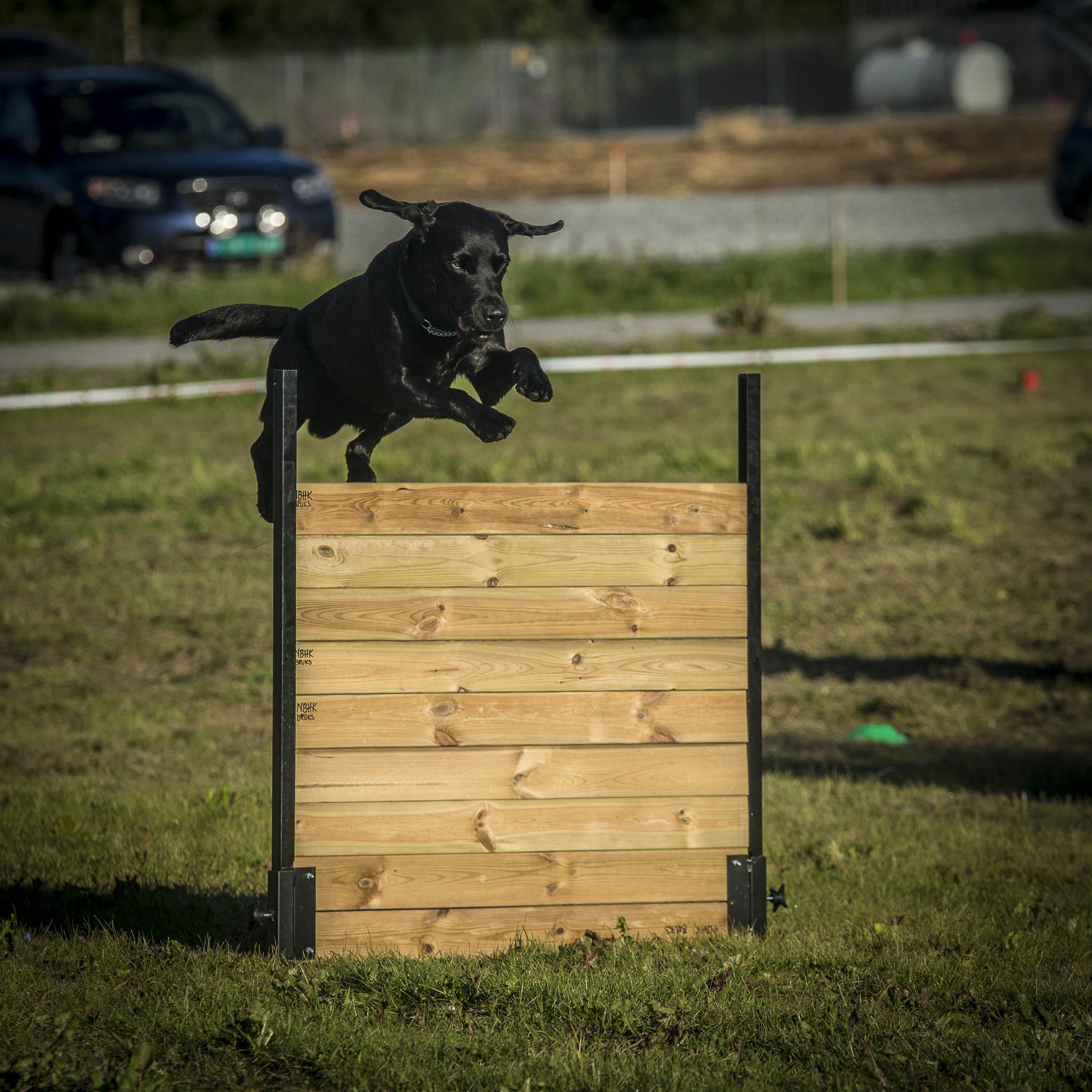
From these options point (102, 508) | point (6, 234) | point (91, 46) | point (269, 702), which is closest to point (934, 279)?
point (6, 234)

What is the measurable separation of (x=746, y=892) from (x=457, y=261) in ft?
6.31

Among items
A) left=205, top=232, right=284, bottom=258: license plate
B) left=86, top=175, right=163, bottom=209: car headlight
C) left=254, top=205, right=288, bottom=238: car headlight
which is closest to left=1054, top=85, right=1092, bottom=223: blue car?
left=254, top=205, right=288, bottom=238: car headlight

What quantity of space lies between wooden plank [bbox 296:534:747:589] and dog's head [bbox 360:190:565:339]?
605mm

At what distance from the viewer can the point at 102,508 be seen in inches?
364

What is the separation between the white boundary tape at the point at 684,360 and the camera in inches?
446

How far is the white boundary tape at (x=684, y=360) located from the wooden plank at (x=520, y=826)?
758cm

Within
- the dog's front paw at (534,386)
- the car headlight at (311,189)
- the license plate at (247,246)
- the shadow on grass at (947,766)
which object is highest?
the car headlight at (311,189)

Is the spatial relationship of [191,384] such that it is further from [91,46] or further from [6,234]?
[91,46]

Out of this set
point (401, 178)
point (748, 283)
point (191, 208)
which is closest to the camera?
point (191, 208)

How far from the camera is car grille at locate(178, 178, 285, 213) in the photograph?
42.4 feet

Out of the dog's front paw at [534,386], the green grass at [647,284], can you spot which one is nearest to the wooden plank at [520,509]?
the dog's front paw at [534,386]

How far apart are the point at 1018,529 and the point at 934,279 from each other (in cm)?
1020

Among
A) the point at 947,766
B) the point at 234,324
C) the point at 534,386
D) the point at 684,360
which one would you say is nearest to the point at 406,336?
the point at 534,386

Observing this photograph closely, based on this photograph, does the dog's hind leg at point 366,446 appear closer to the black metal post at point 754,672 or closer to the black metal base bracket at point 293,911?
the black metal post at point 754,672
